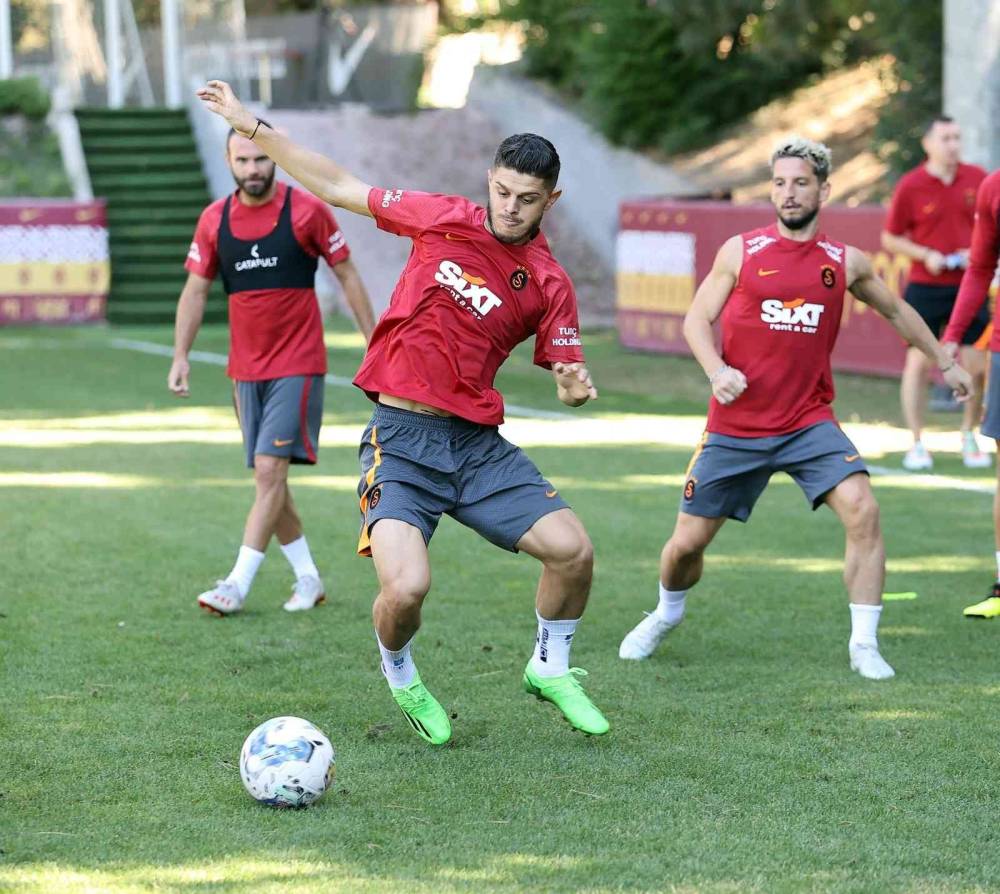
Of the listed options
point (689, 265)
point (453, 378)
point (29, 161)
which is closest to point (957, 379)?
point (453, 378)

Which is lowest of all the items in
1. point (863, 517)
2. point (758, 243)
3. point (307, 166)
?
point (863, 517)

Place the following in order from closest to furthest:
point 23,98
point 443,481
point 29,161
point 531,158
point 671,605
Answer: point 531,158
point 443,481
point 671,605
point 29,161
point 23,98

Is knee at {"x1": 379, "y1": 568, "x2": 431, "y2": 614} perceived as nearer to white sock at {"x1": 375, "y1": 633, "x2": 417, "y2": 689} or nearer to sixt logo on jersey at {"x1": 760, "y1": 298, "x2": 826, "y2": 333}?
white sock at {"x1": 375, "y1": 633, "x2": 417, "y2": 689}

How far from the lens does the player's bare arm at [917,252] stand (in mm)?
12133

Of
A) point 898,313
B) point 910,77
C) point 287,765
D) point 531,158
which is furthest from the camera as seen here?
point 910,77

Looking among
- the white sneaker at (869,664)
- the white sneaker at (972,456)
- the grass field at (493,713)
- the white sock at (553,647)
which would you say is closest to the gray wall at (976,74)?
the white sneaker at (972,456)

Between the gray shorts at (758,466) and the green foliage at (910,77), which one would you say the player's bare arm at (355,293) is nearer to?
the gray shorts at (758,466)

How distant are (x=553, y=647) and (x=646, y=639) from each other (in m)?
1.31

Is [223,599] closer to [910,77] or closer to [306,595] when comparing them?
[306,595]

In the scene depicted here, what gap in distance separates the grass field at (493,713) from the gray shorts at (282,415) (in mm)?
771

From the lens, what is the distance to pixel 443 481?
584cm

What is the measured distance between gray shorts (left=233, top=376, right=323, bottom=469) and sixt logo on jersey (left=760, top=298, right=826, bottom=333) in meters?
2.28

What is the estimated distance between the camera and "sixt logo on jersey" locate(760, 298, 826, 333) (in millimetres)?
6852

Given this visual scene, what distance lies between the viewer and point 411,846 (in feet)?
16.0
